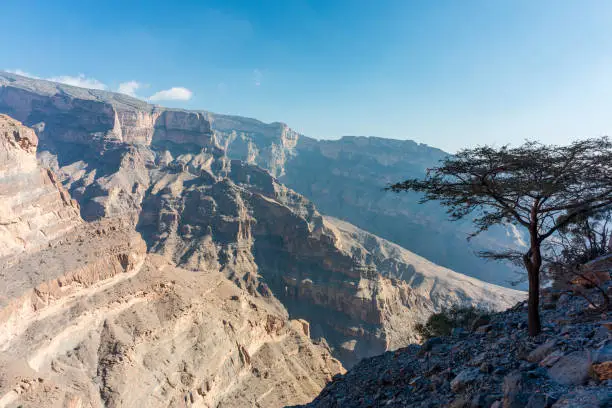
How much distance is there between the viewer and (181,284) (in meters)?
41.3

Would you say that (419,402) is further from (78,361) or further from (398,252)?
(398,252)

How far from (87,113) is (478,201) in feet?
584

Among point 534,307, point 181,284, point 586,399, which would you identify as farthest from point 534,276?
point 181,284

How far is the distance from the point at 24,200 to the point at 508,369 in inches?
1864

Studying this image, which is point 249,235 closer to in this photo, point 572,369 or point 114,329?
point 114,329

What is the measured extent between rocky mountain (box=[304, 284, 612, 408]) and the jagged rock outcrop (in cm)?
3590

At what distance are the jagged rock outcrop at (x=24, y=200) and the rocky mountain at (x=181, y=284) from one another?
28.4 inches

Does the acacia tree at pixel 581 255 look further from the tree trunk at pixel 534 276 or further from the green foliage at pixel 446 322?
the green foliage at pixel 446 322

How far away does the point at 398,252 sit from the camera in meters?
135

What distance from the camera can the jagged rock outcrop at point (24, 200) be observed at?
111 ft

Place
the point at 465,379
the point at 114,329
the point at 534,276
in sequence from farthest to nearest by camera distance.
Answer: the point at 114,329
the point at 534,276
the point at 465,379

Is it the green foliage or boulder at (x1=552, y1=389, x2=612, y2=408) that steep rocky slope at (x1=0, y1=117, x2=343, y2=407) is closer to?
the green foliage

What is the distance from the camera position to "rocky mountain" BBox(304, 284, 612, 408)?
6938 mm

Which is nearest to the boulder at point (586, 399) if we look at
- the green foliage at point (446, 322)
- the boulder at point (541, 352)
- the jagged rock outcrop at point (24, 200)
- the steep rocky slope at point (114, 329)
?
the boulder at point (541, 352)
